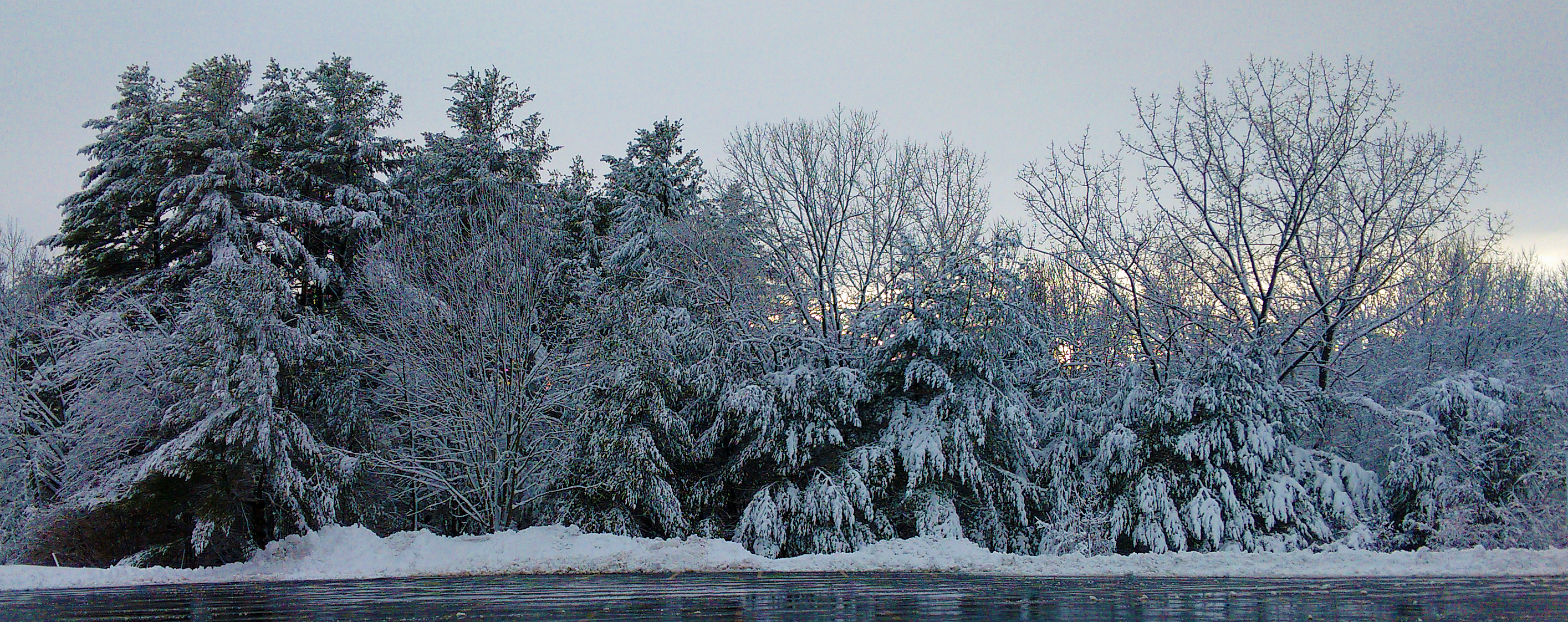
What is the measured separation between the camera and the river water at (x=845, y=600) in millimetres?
8750

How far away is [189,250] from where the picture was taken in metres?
26.5

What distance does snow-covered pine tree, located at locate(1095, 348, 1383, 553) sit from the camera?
1800 centimetres

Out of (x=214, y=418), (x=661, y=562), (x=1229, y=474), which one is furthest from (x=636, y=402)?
(x=1229, y=474)

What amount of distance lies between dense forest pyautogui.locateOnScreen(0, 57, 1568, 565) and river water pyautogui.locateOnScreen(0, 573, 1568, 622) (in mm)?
5555

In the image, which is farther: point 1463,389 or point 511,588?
point 1463,389

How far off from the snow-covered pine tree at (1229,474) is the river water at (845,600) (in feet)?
20.8

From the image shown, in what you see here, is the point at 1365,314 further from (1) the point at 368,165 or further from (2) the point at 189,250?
(2) the point at 189,250

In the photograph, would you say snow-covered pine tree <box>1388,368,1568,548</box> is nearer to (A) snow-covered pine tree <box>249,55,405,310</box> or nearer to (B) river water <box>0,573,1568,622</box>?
(B) river water <box>0,573,1568,622</box>

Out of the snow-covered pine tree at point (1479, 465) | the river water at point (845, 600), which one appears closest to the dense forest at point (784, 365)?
the snow-covered pine tree at point (1479, 465)

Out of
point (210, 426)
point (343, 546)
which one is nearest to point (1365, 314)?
point (343, 546)

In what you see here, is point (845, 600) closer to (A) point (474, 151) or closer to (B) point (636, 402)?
(B) point (636, 402)

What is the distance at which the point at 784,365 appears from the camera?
2250 centimetres

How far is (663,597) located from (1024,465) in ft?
38.0

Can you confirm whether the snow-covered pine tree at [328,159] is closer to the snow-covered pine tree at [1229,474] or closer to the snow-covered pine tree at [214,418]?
Answer: the snow-covered pine tree at [214,418]
